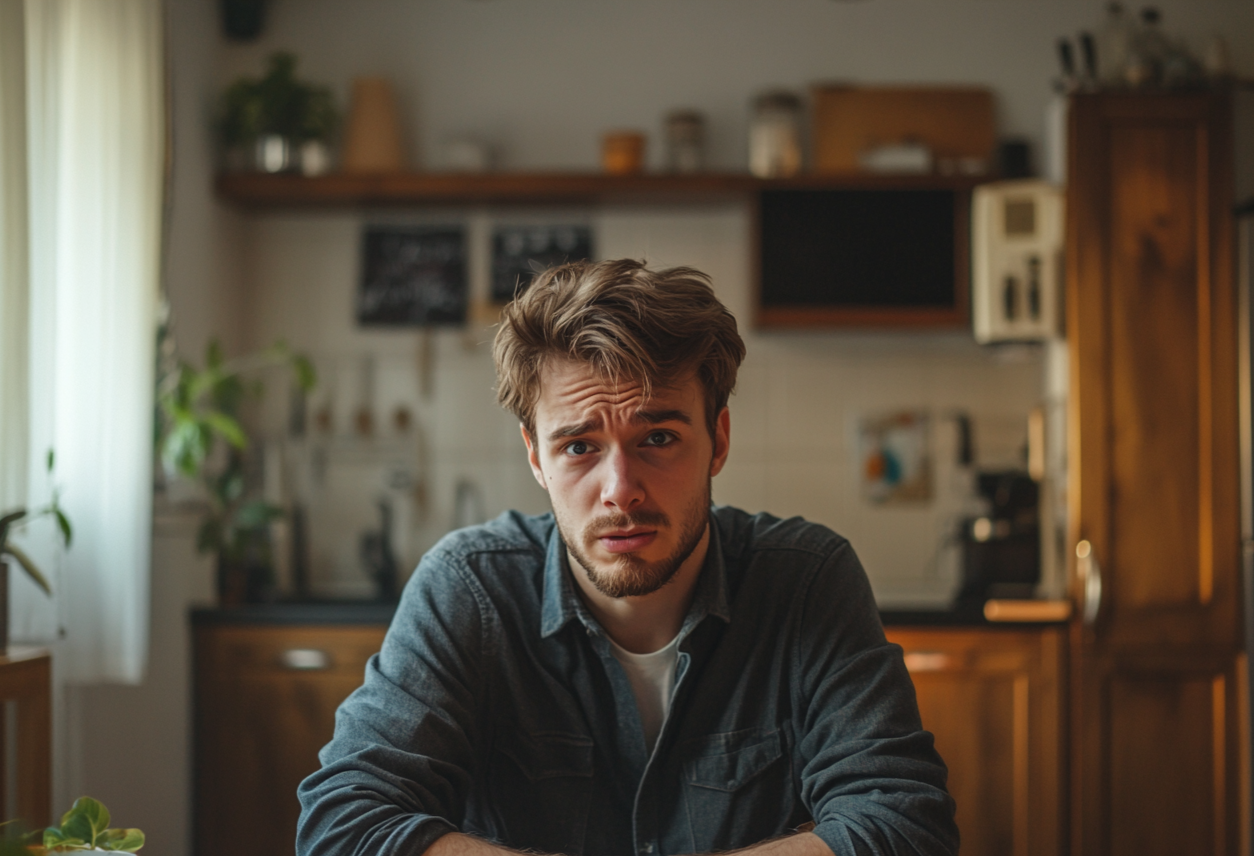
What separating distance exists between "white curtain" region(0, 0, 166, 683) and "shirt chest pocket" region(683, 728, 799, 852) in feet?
4.75

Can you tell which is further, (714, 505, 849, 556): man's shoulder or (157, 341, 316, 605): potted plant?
(157, 341, 316, 605): potted plant

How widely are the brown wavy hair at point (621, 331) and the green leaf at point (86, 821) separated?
2.22 ft

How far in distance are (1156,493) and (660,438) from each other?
79.5 inches

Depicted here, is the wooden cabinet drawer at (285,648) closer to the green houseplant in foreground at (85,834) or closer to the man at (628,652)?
the man at (628,652)

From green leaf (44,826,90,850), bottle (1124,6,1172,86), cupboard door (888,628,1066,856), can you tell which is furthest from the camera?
bottle (1124,6,1172,86)

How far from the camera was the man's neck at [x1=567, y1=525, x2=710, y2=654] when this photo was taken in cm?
135

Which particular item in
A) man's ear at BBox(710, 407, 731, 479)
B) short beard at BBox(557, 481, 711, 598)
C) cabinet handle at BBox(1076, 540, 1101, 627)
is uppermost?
man's ear at BBox(710, 407, 731, 479)

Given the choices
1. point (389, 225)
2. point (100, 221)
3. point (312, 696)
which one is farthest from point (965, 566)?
point (100, 221)

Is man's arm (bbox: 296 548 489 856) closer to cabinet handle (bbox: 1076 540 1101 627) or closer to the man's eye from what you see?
the man's eye

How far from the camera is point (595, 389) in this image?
1.25 meters

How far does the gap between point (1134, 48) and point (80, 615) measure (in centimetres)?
315

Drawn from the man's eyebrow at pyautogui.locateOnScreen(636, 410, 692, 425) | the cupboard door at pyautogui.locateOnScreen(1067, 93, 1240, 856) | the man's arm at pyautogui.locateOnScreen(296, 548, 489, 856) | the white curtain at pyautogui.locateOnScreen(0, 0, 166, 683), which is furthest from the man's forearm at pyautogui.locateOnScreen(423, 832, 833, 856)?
the cupboard door at pyautogui.locateOnScreen(1067, 93, 1240, 856)

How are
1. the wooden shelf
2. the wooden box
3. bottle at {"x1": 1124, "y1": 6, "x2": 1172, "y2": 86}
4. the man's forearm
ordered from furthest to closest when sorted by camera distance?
the wooden box → the wooden shelf → bottle at {"x1": 1124, "y1": 6, "x2": 1172, "y2": 86} → the man's forearm

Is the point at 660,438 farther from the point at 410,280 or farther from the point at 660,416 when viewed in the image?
the point at 410,280
